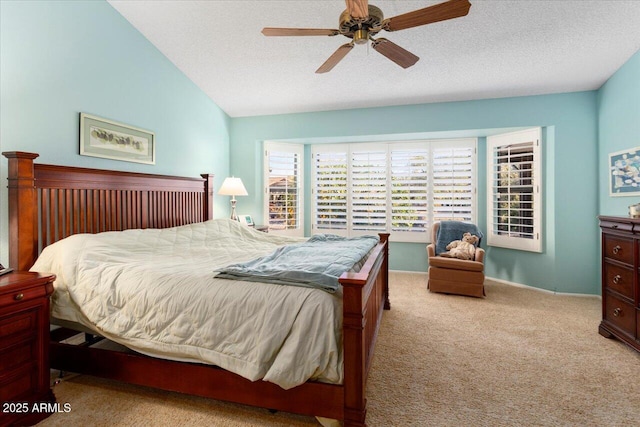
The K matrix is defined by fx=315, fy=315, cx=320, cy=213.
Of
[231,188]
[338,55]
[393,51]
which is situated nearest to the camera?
[393,51]

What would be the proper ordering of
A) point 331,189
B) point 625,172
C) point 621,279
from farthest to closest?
point 331,189, point 625,172, point 621,279

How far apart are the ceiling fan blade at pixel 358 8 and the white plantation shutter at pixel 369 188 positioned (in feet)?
11.2

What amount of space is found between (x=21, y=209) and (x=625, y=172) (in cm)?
548

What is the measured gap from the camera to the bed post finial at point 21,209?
220 centimetres

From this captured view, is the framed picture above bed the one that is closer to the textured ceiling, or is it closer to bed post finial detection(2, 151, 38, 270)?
bed post finial detection(2, 151, 38, 270)

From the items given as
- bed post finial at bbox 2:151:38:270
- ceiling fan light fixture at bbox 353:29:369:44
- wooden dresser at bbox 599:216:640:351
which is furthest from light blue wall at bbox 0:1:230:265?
wooden dresser at bbox 599:216:640:351

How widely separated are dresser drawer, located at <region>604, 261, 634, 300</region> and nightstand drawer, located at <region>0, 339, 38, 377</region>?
13.5 feet

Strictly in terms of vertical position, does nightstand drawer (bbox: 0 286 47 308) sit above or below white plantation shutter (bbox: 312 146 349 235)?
below

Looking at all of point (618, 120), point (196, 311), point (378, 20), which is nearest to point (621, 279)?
point (618, 120)

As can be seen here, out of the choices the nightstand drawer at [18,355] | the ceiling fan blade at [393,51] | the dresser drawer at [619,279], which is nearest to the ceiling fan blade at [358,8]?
the ceiling fan blade at [393,51]

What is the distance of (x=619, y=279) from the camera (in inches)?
103

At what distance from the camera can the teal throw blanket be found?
167 cm

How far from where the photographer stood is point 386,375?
85.9 inches

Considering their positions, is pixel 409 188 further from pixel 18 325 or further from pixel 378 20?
pixel 18 325
